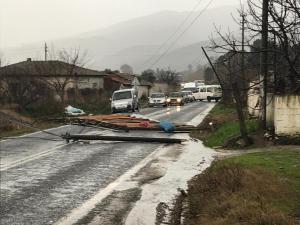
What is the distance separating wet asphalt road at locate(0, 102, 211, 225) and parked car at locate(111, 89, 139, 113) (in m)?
21.1

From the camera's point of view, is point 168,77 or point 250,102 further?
point 168,77

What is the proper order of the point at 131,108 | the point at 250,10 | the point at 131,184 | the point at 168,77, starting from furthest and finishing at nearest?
the point at 168,77 < the point at 131,108 < the point at 250,10 < the point at 131,184

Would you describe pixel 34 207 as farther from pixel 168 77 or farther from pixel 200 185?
pixel 168 77

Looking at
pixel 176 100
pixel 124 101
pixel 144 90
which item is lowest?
pixel 176 100

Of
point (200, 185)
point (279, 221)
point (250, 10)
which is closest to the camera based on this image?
point (279, 221)

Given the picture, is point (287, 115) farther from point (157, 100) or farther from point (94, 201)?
point (157, 100)

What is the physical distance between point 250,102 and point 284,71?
14.3m

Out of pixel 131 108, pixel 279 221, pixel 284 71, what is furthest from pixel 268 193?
pixel 131 108

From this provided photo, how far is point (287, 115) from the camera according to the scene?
1719cm

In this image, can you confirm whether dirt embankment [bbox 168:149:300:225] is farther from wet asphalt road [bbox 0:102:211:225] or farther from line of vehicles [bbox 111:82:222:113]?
line of vehicles [bbox 111:82:222:113]

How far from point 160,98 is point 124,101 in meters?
13.5

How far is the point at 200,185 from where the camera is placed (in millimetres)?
10781

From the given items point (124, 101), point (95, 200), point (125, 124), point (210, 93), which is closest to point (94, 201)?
point (95, 200)

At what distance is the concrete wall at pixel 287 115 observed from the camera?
17.0 m
